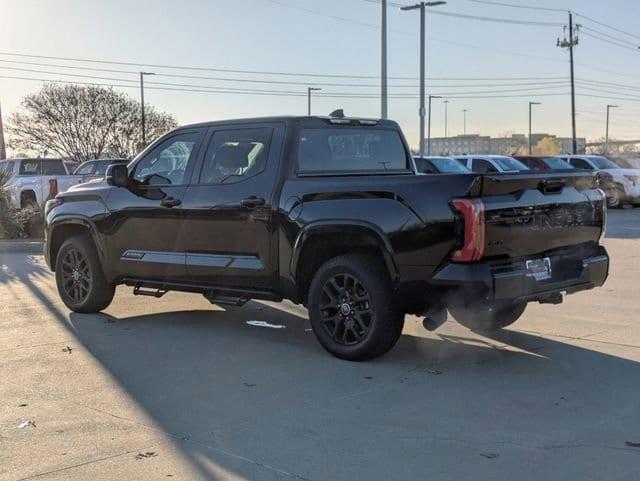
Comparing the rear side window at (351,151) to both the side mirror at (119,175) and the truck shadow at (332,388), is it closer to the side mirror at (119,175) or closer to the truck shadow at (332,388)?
the truck shadow at (332,388)

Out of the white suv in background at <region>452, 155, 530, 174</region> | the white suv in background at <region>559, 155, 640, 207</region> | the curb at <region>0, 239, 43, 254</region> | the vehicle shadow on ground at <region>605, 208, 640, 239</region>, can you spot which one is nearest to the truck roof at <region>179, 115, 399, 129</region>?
the curb at <region>0, 239, 43, 254</region>

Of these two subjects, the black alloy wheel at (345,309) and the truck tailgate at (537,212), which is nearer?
the truck tailgate at (537,212)

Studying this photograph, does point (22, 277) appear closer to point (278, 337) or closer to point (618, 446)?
point (278, 337)

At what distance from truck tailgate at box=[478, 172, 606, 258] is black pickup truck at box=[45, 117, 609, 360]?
0.04 ft

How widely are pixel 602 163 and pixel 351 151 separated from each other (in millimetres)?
21759

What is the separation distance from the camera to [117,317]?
7812 millimetres

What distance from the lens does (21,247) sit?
15.0m

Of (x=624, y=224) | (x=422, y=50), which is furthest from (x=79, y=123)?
(x=624, y=224)

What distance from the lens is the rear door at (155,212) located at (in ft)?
22.7

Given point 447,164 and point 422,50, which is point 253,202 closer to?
point 447,164

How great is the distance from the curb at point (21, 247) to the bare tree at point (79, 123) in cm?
3692

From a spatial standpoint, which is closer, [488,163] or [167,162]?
[167,162]

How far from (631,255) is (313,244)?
8.76 meters

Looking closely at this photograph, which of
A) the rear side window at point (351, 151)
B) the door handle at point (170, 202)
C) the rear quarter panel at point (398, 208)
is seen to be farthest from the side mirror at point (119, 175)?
the rear quarter panel at point (398, 208)
